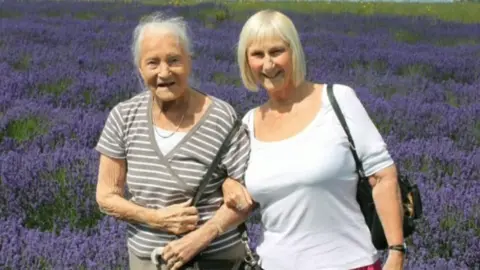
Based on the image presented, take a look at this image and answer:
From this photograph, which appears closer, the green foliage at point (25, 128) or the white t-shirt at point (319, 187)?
the white t-shirt at point (319, 187)

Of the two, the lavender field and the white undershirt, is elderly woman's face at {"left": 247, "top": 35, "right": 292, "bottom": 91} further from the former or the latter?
the lavender field

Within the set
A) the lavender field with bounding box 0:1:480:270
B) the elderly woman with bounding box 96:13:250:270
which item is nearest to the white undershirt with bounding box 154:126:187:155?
the elderly woman with bounding box 96:13:250:270

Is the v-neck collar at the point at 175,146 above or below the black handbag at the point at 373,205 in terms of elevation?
above

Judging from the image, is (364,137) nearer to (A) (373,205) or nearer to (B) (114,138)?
(A) (373,205)

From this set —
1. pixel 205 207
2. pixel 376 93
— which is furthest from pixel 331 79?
pixel 205 207

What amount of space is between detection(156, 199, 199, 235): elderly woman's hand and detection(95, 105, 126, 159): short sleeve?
0.78ft

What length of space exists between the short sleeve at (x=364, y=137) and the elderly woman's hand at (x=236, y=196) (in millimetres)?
375

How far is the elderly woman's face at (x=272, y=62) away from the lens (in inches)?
95.1

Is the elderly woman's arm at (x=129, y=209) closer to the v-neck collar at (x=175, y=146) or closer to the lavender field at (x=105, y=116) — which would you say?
the v-neck collar at (x=175, y=146)

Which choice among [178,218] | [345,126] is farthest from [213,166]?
[345,126]

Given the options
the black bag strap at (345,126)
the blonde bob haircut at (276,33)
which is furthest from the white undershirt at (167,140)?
the black bag strap at (345,126)

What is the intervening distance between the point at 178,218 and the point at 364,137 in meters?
0.61

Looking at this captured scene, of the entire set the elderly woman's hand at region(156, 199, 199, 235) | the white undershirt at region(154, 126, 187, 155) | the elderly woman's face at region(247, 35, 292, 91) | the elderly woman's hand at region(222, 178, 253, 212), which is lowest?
the elderly woman's hand at region(156, 199, 199, 235)

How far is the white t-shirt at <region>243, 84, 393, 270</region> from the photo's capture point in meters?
2.35
